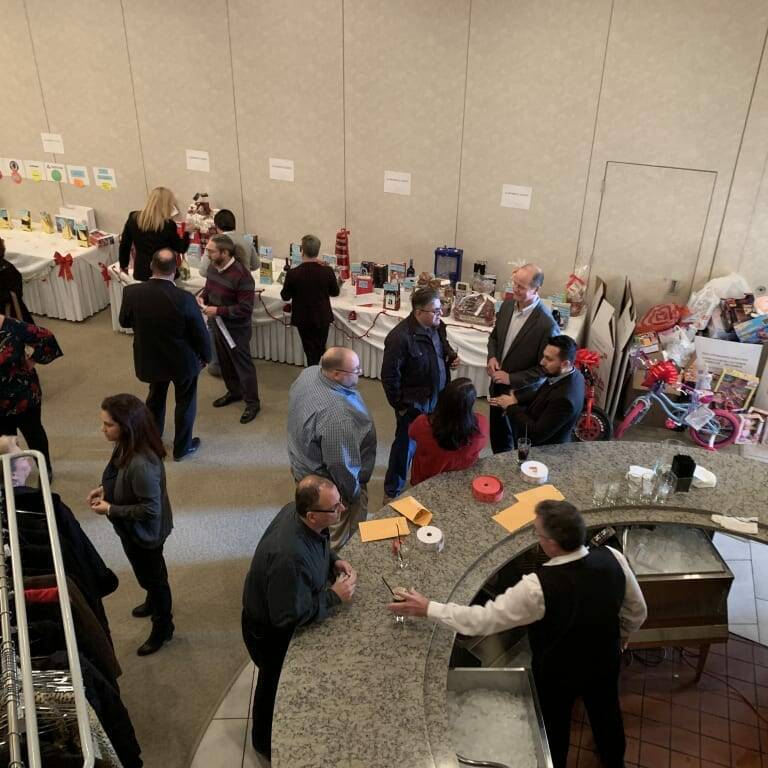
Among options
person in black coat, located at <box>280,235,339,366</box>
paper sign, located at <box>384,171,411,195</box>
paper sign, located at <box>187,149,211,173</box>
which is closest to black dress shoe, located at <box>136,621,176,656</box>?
person in black coat, located at <box>280,235,339,366</box>

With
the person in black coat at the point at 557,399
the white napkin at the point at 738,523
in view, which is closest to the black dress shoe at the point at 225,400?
the person in black coat at the point at 557,399

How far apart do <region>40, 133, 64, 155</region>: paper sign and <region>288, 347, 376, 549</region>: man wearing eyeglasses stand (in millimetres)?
5047

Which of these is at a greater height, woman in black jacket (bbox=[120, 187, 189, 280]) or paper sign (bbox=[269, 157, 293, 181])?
paper sign (bbox=[269, 157, 293, 181])

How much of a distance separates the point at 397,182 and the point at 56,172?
3.62 m

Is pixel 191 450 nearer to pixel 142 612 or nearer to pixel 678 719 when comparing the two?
pixel 142 612

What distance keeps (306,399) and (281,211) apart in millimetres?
3606

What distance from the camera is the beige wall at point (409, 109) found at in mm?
4699

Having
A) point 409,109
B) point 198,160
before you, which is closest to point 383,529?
point 409,109

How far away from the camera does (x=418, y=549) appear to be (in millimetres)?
2686

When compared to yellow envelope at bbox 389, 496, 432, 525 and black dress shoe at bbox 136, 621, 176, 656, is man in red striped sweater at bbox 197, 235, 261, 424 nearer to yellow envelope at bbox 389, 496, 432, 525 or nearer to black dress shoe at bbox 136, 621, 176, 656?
black dress shoe at bbox 136, 621, 176, 656

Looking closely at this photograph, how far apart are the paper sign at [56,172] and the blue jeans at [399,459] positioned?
189 inches

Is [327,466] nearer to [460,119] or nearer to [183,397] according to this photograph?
[183,397]

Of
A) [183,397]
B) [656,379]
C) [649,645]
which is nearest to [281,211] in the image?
[183,397]

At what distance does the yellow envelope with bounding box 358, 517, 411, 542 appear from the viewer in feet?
8.98
